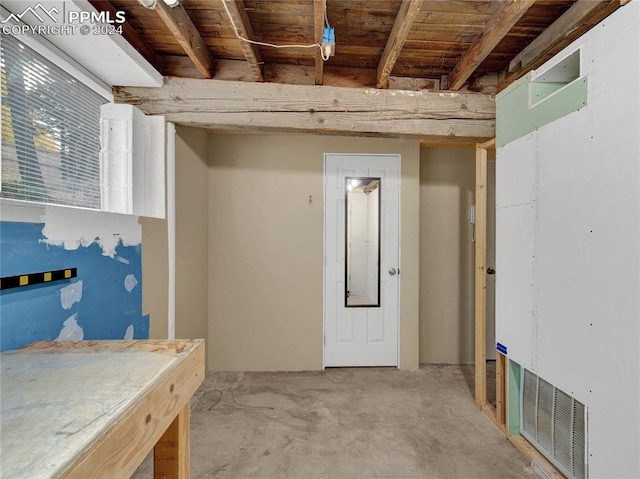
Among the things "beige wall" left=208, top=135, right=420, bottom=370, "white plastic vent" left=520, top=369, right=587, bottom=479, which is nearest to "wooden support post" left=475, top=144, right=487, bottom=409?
"white plastic vent" left=520, top=369, right=587, bottom=479

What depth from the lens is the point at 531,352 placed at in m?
1.75

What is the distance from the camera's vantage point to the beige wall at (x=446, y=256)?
10.4 feet

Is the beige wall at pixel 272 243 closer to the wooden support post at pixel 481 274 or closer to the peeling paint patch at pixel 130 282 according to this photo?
the wooden support post at pixel 481 274

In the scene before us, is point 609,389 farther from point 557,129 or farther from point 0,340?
point 0,340

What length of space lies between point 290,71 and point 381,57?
24.3 inches

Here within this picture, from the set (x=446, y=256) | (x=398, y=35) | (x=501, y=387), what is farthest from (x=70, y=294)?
(x=446, y=256)

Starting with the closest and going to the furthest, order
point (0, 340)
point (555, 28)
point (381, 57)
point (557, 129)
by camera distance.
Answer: point (0, 340) → point (557, 129) → point (555, 28) → point (381, 57)

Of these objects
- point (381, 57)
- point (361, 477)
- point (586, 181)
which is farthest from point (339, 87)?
point (361, 477)

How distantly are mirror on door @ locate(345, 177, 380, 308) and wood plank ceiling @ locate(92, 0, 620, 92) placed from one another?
1039mm

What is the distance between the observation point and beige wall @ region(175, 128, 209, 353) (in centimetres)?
233

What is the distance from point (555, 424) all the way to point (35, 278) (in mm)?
2591

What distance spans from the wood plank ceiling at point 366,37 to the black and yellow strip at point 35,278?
125 cm

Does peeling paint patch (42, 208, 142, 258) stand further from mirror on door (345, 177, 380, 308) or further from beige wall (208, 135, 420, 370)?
mirror on door (345, 177, 380, 308)

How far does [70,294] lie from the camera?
1474 mm
